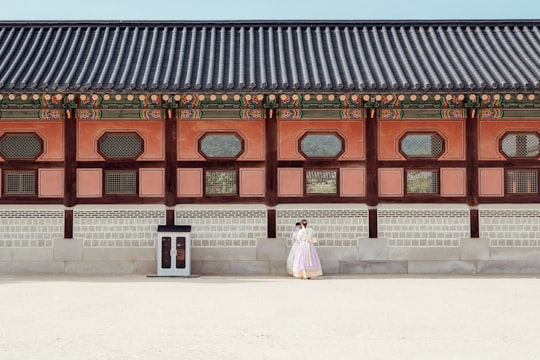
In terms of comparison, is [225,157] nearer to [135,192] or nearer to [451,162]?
[135,192]

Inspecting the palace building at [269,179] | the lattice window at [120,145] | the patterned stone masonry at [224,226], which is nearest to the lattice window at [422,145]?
the palace building at [269,179]

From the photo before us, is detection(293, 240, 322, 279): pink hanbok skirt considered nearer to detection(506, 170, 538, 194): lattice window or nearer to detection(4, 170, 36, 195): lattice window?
detection(506, 170, 538, 194): lattice window

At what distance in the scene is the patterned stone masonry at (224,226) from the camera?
14.1 metres

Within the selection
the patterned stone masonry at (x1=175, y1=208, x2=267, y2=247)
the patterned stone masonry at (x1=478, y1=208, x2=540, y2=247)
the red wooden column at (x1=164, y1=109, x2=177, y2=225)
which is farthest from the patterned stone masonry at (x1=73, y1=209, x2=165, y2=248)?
the patterned stone masonry at (x1=478, y1=208, x2=540, y2=247)

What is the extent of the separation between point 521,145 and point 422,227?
308 cm

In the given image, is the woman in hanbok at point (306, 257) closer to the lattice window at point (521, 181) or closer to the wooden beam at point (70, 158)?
the lattice window at point (521, 181)

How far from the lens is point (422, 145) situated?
14.4 meters

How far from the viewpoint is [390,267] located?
14102 millimetres

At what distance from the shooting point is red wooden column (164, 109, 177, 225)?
1407 centimetres

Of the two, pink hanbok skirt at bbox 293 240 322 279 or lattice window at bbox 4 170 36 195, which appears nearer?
pink hanbok skirt at bbox 293 240 322 279

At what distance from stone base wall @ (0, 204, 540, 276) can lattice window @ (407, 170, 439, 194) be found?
0.44 meters

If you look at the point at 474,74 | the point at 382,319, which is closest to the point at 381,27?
the point at 474,74

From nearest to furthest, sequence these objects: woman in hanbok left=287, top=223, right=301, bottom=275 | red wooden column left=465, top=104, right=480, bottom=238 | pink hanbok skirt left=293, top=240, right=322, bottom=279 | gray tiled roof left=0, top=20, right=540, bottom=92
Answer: pink hanbok skirt left=293, top=240, right=322, bottom=279 < gray tiled roof left=0, top=20, right=540, bottom=92 < woman in hanbok left=287, top=223, right=301, bottom=275 < red wooden column left=465, top=104, right=480, bottom=238

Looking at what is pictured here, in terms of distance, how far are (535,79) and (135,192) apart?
9.44 metres
